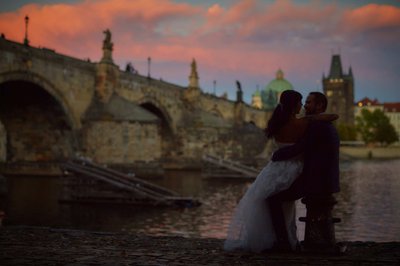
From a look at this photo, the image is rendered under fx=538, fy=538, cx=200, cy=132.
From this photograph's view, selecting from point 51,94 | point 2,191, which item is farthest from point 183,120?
point 2,191

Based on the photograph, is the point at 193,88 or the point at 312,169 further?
the point at 193,88

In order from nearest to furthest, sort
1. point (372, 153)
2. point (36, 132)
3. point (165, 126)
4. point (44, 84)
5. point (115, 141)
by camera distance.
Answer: point (44, 84) → point (115, 141) → point (36, 132) → point (165, 126) → point (372, 153)

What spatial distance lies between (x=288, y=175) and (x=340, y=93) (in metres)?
135

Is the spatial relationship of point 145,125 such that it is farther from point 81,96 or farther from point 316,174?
point 316,174

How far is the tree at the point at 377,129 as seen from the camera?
9394cm

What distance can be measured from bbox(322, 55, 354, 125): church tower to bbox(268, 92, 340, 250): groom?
424 ft

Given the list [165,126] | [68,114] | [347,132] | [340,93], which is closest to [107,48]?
[68,114]

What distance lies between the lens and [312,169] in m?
5.66

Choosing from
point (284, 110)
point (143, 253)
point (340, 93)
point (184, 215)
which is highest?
point (340, 93)

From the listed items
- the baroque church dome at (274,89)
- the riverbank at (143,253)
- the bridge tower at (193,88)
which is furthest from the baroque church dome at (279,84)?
the riverbank at (143,253)

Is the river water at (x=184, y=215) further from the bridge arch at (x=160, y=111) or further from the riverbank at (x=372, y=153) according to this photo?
the riverbank at (x=372, y=153)

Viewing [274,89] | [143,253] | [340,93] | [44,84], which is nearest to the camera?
[143,253]

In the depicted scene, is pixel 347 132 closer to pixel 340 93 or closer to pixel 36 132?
pixel 340 93

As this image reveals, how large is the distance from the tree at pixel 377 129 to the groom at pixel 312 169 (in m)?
93.0
